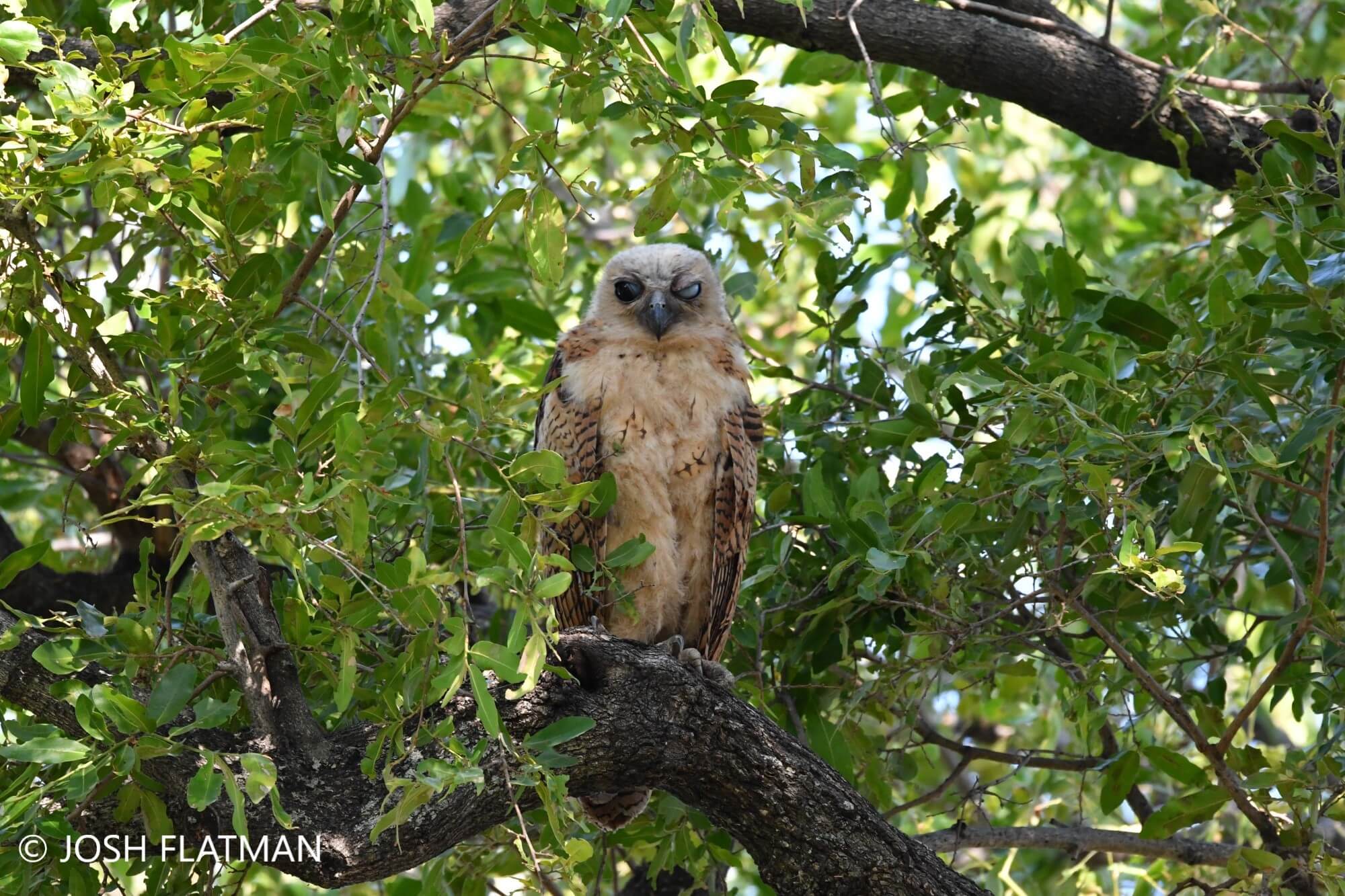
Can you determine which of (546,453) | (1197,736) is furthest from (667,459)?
(1197,736)

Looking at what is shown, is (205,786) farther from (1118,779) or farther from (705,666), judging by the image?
(1118,779)

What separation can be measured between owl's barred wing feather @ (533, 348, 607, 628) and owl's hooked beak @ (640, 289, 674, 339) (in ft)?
1.19

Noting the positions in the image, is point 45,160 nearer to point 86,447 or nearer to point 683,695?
point 683,695

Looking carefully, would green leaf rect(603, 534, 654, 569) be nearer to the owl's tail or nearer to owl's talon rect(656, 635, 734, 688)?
owl's talon rect(656, 635, 734, 688)

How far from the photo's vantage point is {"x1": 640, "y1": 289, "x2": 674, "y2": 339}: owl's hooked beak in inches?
171

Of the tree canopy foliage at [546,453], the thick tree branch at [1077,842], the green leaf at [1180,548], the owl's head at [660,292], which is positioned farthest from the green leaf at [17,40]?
the thick tree branch at [1077,842]

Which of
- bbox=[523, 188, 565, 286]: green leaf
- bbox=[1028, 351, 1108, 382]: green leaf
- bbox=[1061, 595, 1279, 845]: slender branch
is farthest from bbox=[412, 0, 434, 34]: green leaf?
bbox=[1061, 595, 1279, 845]: slender branch

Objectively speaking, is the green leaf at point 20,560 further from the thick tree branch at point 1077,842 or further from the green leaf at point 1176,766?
the green leaf at point 1176,766

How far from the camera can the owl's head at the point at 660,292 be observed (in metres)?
4.42

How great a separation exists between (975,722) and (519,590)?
4.96 m

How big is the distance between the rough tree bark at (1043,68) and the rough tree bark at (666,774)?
2.24 metres

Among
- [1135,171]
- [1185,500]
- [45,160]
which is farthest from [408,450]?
[1135,171]

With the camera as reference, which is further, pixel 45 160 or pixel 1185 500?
pixel 1185 500

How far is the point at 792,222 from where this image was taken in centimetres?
270
